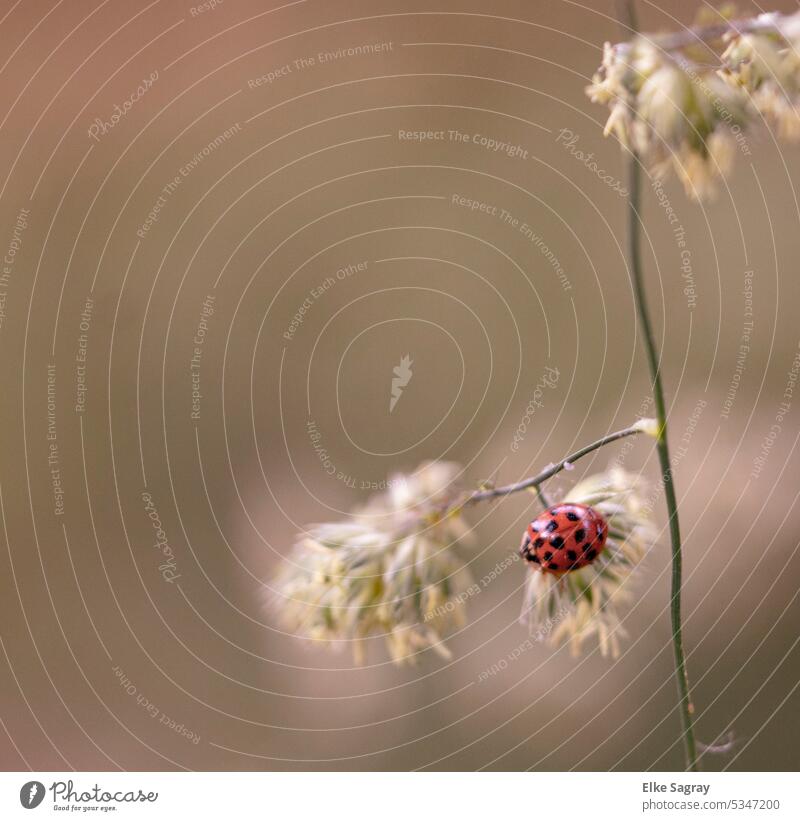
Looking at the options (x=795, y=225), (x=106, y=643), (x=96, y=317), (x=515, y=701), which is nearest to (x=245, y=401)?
(x=96, y=317)

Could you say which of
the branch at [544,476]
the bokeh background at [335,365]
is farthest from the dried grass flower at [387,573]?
the bokeh background at [335,365]

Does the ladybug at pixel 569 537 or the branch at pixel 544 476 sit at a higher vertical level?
the branch at pixel 544 476

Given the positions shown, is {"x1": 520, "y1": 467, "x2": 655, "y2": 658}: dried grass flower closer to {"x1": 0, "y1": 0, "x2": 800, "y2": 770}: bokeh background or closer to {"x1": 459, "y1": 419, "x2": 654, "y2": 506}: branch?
{"x1": 459, "y1": 419, "x2": 654, "y2": 506}: branch

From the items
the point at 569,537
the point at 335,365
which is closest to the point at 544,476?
the point at 569,537

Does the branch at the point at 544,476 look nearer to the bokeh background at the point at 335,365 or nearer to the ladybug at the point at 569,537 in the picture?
the ladybug at the point at 569,537

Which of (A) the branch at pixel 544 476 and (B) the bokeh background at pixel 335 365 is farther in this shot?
(B) the bokeh background at pixel 335 365

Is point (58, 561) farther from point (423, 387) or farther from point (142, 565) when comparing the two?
point (423, 387)

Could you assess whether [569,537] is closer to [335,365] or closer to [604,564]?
[604,564]
